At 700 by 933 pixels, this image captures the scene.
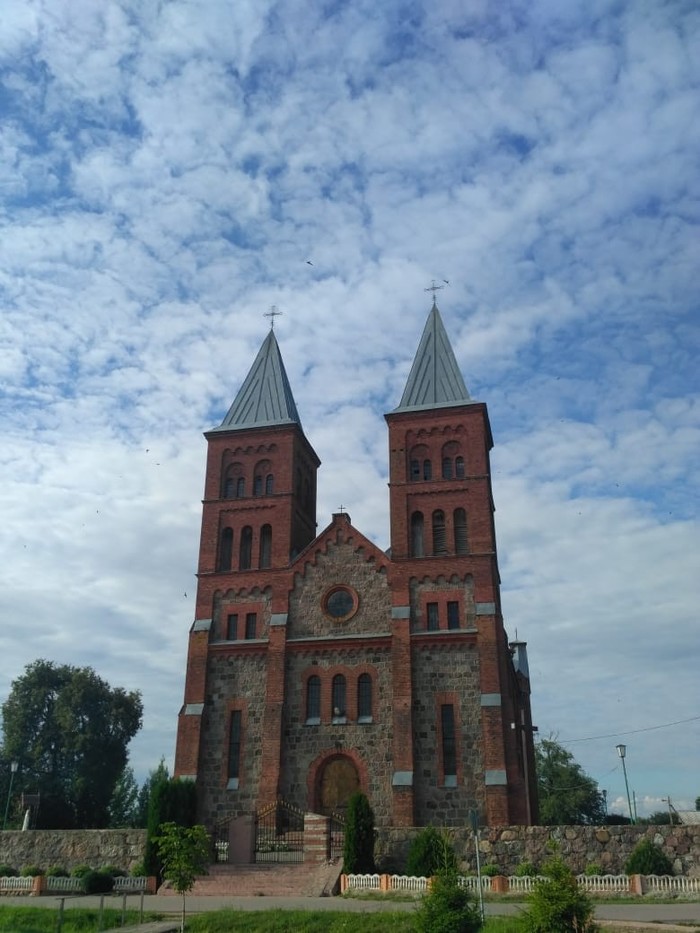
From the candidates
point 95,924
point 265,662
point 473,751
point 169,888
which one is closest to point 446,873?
point 95,924

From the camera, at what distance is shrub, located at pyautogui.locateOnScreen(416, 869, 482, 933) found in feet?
52.5

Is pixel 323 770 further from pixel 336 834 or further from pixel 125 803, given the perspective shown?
pixel 125 803

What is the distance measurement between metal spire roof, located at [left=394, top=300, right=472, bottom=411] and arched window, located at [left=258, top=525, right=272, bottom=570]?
9.18m

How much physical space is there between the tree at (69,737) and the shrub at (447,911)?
156 feet

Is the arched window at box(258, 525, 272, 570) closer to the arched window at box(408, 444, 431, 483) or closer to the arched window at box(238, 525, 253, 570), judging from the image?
the arched window at box(238, 525, 253, 570)

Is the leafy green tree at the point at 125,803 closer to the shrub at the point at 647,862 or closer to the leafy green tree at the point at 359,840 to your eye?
the leafy green tree at the point at 359,840

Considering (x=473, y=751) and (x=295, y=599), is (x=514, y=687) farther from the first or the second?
(x=295, y=599)

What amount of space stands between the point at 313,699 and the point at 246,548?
8.48m

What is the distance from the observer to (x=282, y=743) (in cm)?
3562

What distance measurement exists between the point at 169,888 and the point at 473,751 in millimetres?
13128

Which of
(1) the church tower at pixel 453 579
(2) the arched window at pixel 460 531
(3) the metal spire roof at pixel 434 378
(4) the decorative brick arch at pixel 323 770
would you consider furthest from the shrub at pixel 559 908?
(3) the metal spire roof at pixel 434 378

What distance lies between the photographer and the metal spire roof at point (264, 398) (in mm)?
44094

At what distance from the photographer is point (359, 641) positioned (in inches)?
1460

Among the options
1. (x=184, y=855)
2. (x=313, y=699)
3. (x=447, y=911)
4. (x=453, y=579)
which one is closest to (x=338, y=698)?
(x=313, y=699)
